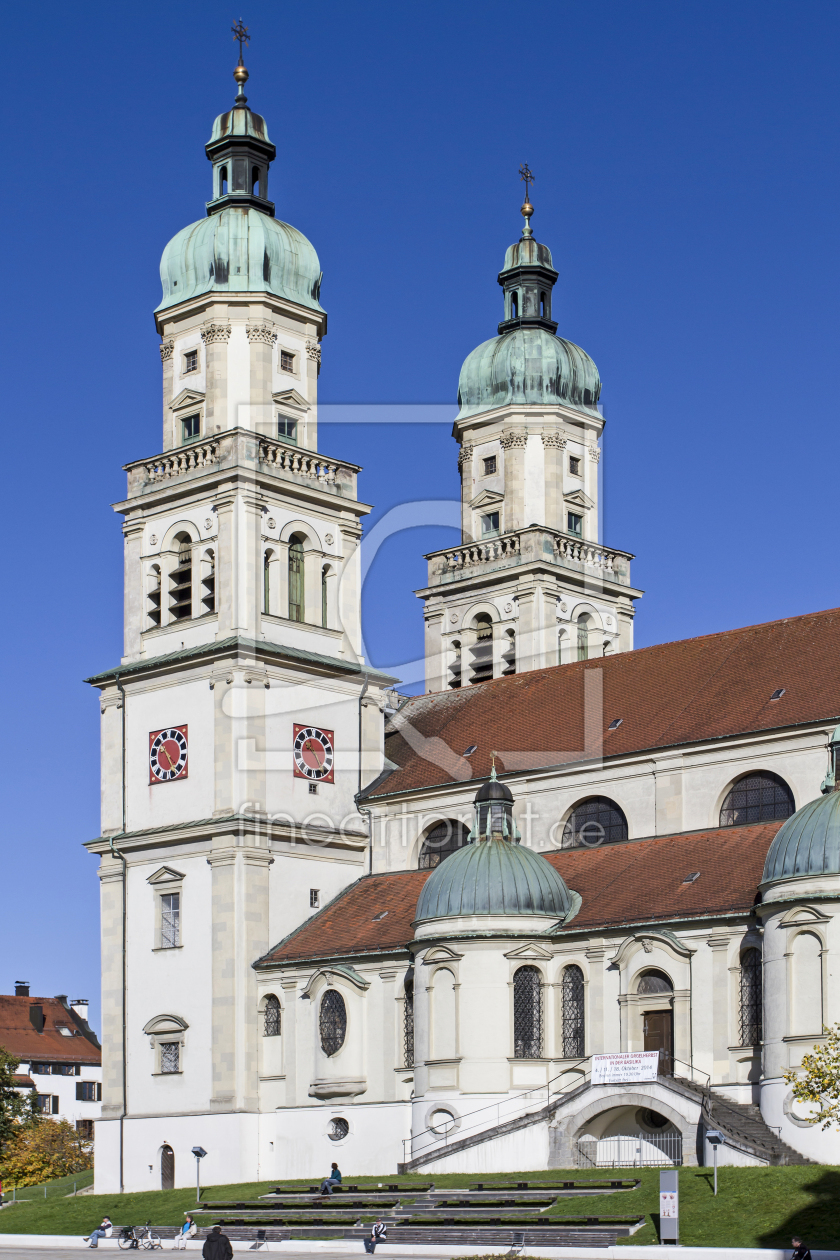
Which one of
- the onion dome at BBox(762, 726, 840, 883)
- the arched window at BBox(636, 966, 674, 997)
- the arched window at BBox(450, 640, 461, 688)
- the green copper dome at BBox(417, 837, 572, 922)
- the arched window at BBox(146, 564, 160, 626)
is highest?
the arched window at BBox(146, 564, 160, 626)

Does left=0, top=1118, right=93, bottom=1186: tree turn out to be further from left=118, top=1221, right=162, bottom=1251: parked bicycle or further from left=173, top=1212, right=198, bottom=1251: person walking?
left=118, top=1221, right=162, bottom=1251: parked bicycle

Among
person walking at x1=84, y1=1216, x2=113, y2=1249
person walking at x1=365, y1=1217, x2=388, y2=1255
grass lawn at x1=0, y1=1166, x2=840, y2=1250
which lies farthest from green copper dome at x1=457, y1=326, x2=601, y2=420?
person walking at x1=365, y1=1217, x2=388, y2=1255

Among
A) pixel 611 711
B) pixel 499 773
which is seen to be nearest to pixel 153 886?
pixel 499 773

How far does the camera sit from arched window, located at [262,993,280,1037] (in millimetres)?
57344

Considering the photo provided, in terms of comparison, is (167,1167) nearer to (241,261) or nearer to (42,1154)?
(42,1154)

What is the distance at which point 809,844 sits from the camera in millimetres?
46219

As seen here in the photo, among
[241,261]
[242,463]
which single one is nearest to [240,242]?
[241,261]

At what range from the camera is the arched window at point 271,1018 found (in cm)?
5734

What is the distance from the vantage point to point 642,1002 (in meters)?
49.8

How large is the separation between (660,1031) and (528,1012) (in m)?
3.60

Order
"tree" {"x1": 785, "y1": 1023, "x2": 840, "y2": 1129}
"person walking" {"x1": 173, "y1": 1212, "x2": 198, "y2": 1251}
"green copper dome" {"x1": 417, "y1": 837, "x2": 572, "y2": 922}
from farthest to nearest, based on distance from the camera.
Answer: "green copper dome" {"x1": 417, "y1": 837, "x2": 572, "y2": 922} → "person walking" {"x1": 173, "y1": 1212, "x2": 198, "y2": 1251} → "tree" {"x1": 785, "y1": 1023, "x2": 840, "y2": 1129}

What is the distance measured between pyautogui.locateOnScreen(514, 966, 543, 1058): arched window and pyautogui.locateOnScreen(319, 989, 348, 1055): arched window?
249 inches

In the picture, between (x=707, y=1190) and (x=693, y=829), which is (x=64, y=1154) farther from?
(x=707, y=1190)

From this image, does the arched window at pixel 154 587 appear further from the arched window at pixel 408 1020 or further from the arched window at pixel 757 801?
the arched window at pixel 757 801
